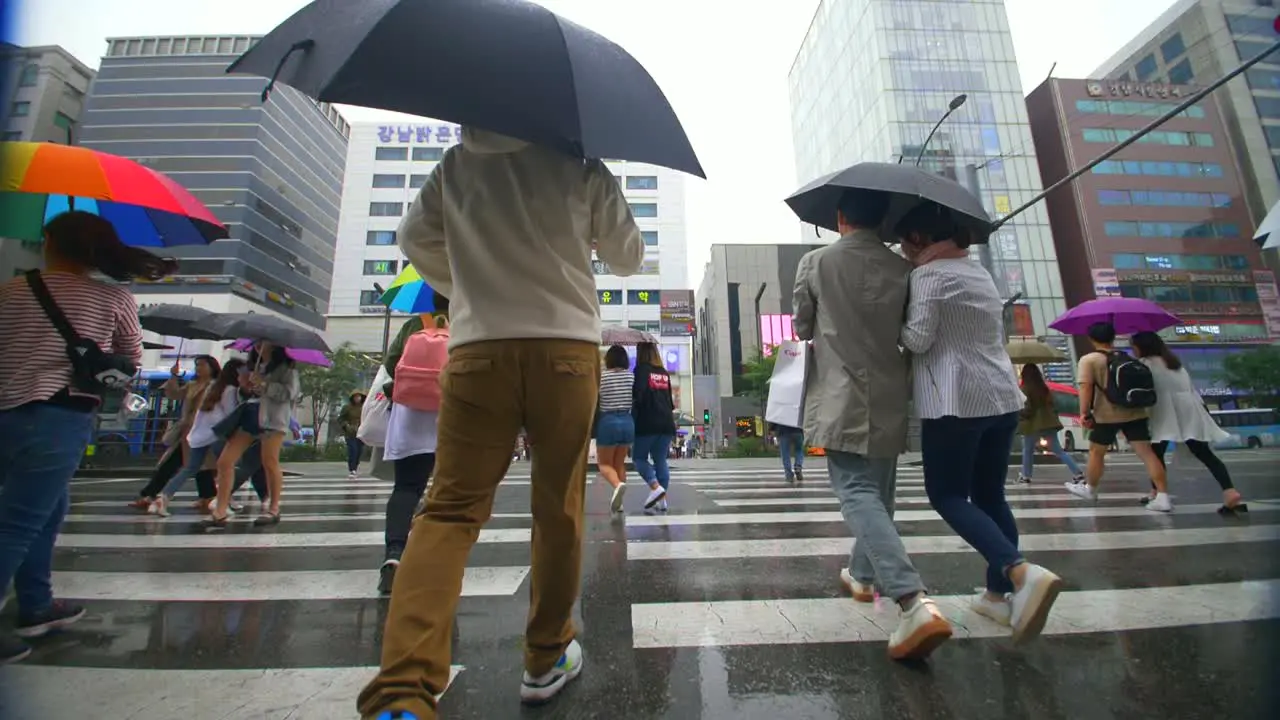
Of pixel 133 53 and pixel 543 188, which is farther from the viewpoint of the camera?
pixel 133 53

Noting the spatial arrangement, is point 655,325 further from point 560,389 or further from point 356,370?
point 560,389

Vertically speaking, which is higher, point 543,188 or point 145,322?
point 145,322

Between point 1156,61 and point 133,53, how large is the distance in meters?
91.4

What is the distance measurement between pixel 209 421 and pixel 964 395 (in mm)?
6466

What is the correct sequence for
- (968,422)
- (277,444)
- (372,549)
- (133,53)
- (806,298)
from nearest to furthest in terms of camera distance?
(968,422) < (806,298) < (372,549) < (277,444) < (133,53)

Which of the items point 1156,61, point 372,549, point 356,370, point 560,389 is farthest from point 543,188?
point 1156,61

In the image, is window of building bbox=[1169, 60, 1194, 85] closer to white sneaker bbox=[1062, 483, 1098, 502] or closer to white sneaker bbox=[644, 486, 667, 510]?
white sneaker bbox=[1062, 483, 1098, 502]

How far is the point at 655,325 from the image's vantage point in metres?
46.7

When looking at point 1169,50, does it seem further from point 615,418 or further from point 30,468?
point 30,468

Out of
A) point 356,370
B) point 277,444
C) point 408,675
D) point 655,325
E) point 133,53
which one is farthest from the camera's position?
point 133,53

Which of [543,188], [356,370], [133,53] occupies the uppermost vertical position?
[133,53]

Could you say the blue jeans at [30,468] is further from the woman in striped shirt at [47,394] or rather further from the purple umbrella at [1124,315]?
the purple umbrella at [1124,315]

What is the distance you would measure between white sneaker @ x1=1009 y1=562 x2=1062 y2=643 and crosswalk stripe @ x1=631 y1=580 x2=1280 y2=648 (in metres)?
0.28

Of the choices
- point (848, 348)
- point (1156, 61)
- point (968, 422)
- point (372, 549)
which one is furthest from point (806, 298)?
point (1156, 61)
